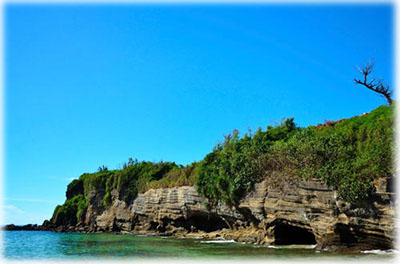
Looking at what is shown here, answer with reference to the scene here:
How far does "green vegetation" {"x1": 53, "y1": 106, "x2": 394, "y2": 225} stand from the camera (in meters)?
16.4

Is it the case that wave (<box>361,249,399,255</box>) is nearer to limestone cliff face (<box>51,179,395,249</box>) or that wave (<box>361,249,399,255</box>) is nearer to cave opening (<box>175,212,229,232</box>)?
limestone cliff face (<box>51,179,395,249</box>)

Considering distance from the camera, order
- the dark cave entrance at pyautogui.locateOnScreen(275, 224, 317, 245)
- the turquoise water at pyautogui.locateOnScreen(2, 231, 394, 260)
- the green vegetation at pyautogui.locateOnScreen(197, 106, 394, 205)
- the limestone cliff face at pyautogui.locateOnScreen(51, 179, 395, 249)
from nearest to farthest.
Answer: the turquoise water at pyautogui.locateOnScreen(2, 231, 394, 260) → the limestone cliff face at pyautogui.locateOnScreen(51, 179, 395, 249) → the green vegetation at pyautogui.locateOnScreen(197, 106, 394, 205) → the dark cave entrance at pyautogui.locateOnScreen(275, 224, 317, 245)

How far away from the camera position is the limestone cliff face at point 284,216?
15609 millimetres

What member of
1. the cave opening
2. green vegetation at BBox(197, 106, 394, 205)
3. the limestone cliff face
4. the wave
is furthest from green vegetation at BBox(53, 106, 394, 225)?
the cave opening

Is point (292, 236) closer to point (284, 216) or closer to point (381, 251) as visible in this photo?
point (284, 216)

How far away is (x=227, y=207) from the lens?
2770 centimetres

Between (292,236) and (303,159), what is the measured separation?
569cm

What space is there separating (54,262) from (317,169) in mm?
13910

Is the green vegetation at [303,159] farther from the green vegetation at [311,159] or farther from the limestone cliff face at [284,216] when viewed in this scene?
the limestone cliff face at [284,216]

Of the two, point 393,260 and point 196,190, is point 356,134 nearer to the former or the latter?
point 393,260

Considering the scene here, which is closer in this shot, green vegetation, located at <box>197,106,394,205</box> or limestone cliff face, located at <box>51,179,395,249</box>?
limestone cliff face, located at <box>51,179,395,249</box>

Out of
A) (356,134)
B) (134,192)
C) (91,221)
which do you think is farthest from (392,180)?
(91,221)

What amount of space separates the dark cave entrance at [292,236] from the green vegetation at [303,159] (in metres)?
3.19

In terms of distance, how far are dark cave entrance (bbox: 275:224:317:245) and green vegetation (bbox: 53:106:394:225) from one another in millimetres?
3192
